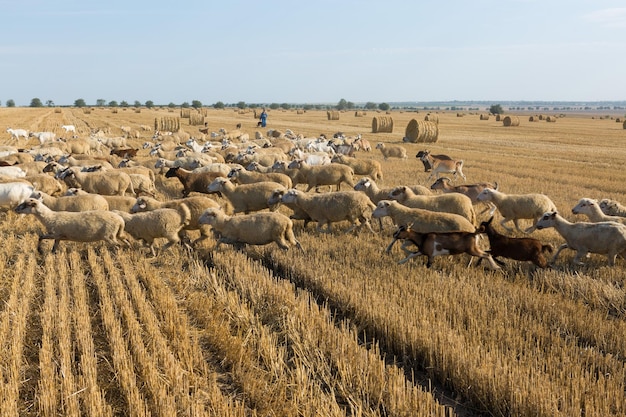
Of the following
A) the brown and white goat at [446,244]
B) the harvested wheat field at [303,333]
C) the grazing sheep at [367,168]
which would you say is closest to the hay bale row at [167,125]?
the grazing sheep at [367,168]

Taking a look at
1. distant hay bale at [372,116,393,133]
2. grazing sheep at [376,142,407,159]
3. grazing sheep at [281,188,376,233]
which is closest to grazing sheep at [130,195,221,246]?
grazing sheep at [281,188,376,233]

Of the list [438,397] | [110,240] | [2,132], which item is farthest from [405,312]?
[2,132]

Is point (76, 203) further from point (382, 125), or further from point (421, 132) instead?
point (382, 125)

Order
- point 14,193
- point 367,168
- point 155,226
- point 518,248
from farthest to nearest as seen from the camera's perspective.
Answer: point 367,168
point 14,193
point 155,226
point 518,248

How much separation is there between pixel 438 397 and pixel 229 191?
8.66 meters

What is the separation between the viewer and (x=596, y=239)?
8961 mm

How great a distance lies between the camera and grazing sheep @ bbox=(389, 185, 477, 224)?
11.2 m

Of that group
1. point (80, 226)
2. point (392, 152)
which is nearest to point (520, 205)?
point (80, 226)

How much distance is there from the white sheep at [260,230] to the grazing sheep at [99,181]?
5.63 metres

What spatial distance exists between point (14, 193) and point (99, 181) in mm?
2401

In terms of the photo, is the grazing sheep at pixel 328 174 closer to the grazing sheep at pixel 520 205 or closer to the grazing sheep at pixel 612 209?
the grazing sheep at pixel 520 205

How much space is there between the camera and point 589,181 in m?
18.5

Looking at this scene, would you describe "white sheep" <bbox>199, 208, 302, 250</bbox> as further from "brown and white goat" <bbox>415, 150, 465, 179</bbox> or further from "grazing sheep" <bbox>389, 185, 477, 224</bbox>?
"brown and white goat" <bbox>415, 150, 465, 179</bbox>

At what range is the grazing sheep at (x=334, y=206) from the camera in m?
11.5
